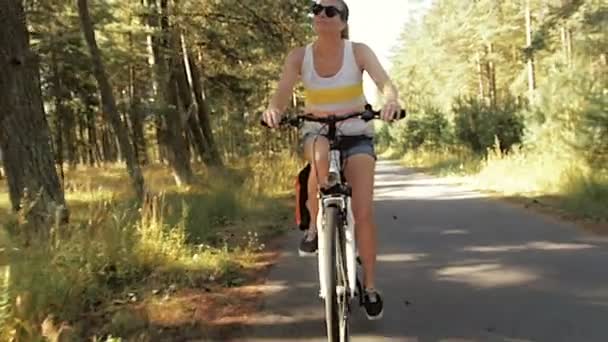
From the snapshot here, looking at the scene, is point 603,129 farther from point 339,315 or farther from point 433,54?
point 433,54

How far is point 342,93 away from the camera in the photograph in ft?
15.3

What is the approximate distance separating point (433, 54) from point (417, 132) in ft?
21.9

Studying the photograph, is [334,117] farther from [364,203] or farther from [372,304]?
[372,304]

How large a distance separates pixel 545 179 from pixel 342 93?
1191cm

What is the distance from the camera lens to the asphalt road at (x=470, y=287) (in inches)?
193

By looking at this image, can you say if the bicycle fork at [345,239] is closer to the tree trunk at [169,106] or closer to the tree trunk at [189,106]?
the tree trunk at [169,106]

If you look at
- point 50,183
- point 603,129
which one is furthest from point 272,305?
point 603,129

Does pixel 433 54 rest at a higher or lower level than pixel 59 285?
higher

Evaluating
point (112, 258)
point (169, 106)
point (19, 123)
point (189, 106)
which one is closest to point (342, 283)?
point (112, 258)

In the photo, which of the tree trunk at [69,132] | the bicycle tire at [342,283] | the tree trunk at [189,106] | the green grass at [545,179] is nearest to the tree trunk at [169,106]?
the tree trunk at [189,106]

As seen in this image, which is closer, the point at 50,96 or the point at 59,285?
the point at 59,285

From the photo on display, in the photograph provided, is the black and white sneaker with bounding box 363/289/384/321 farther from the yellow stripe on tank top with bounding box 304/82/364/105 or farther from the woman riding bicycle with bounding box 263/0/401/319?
the yellow stripe on tank top with bounding box 304/82/364/105

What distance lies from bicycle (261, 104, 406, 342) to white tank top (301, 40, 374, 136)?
0.55ft

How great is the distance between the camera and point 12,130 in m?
7.27
